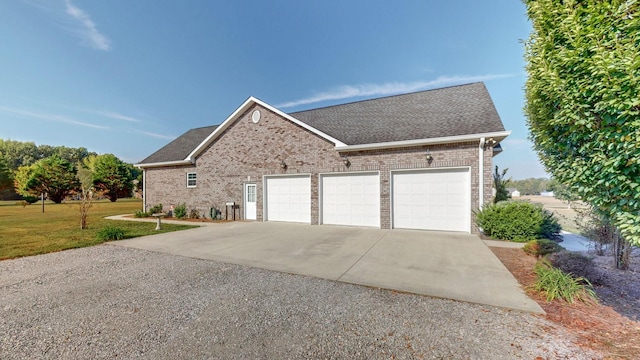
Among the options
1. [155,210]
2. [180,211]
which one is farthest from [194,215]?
[155,210]

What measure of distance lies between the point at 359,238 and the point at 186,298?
543cm

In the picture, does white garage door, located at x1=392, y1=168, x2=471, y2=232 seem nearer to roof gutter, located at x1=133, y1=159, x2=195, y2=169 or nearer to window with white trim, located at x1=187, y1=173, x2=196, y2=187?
window with white trim, located at x1=187, y1=173, x2=196, y2=187

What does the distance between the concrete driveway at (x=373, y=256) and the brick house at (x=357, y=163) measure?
119cm

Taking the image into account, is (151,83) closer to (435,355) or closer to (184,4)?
(184,4)

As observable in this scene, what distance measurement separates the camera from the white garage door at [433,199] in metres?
8.66

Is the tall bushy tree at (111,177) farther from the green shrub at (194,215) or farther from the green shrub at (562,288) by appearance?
the green shrub at (562,288)

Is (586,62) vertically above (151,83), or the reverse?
(151,83)

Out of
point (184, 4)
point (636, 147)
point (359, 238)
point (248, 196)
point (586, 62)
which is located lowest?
point (359, 238)

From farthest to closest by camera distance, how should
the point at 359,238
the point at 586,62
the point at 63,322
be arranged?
the point at 359,238, the point at 63,322, the point at 586,62

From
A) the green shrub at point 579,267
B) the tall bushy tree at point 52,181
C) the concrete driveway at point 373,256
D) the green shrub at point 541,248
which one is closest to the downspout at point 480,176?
the concrete driveway at point 373,256

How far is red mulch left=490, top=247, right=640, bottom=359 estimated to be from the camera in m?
2.45

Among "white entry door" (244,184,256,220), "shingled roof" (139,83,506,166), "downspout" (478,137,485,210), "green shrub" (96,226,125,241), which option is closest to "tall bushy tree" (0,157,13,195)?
"shingled roof" (139,83,506,166)

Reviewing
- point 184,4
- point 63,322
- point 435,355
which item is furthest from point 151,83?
point 435,355

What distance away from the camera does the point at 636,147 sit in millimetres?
2307
